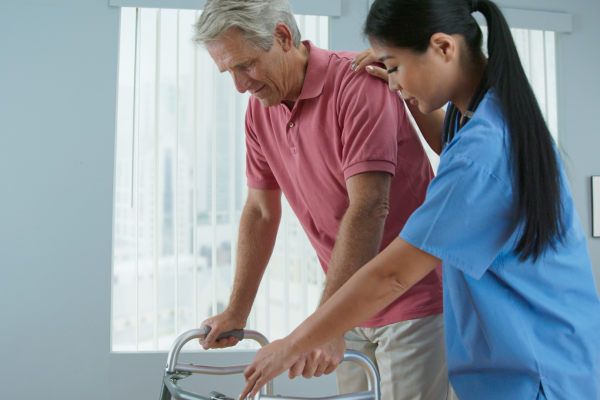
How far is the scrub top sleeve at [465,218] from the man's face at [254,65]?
0.64 meters

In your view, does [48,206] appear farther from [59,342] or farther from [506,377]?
[506,377]

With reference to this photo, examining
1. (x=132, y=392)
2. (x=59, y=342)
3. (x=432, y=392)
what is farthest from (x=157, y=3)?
(x=432, y=392)

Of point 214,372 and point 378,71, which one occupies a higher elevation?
point 378,71

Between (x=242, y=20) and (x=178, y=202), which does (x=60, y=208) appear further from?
(x=242, y=20)

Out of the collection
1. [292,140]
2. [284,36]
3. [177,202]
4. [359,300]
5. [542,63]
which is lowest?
[359,300]

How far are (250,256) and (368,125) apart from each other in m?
0.60

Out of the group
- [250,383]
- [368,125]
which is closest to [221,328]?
[250,383]

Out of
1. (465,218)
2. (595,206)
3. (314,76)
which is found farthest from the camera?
(595,206)

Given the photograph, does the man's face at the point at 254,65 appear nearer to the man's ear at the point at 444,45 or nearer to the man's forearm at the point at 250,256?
the man's forearm at the point at 250,256

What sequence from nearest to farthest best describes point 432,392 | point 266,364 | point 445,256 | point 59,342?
point 445,256 < point 266,364 < point 432,392 < point 59,342

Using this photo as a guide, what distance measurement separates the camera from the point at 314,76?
4.02 feet

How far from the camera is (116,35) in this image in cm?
251

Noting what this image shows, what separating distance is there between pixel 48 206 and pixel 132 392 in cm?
110

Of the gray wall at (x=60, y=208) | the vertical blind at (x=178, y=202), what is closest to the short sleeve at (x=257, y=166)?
the vertical blind at (x=178, y=202)
